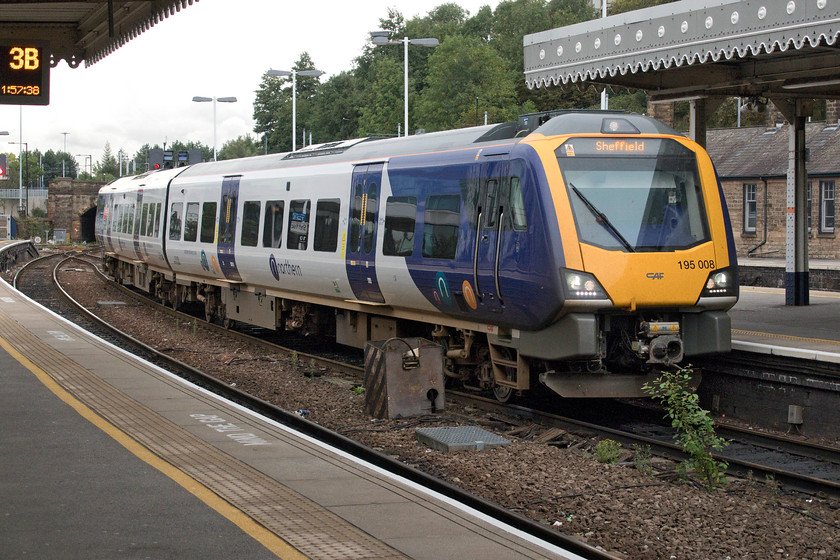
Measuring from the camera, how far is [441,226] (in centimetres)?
1234

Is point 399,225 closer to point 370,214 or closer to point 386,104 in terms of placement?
point 370,214

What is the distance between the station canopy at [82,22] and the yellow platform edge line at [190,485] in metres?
5.20

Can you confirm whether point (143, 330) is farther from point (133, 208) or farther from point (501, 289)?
point (501, 289)

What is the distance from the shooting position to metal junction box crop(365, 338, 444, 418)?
453 inches

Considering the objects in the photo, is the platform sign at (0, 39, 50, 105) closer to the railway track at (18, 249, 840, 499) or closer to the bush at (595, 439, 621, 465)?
the railway track at (18, 249, 840, 499)

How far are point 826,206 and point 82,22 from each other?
28025 millimetres

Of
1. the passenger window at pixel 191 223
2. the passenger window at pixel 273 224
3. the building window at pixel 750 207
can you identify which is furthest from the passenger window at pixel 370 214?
the building window at pixel 750 207

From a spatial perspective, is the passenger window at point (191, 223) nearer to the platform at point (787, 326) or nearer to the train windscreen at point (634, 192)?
the platform at point (787, 326)

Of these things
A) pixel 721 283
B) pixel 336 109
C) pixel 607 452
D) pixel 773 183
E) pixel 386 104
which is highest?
pixel 336 109

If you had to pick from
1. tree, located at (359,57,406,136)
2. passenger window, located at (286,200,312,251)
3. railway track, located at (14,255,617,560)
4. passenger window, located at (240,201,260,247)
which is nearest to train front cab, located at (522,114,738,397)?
railway track, located at (14,255,617,560)

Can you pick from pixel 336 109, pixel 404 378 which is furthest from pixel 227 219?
pixel 336 109

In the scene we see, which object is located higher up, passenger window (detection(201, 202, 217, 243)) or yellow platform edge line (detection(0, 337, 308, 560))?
passenger window (detection(201, 202, 217, 243))

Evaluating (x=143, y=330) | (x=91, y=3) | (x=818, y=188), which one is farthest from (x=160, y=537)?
(x=818, y=188)

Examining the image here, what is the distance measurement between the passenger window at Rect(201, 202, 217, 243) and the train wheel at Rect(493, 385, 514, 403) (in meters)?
9.85
